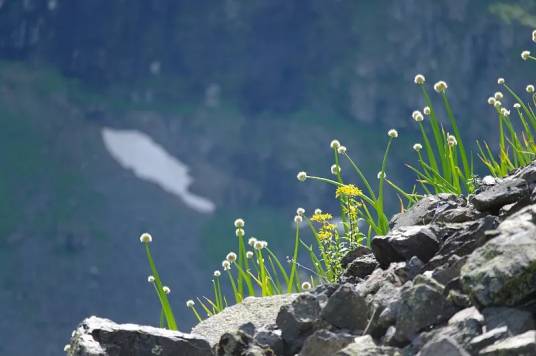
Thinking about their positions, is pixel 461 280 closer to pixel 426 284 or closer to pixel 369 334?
pixel 426 284

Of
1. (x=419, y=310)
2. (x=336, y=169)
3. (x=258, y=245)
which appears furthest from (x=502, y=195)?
(x=336, y=169)

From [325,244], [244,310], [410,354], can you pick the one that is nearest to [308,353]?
[410,354]

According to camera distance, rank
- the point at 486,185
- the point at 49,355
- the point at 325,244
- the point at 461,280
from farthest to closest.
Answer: the point at 49,355 < the point at 325,244 < the point at 486,185 < the point at 461,280

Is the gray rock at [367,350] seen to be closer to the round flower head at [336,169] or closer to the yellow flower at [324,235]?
the yellow flower at [324,235]

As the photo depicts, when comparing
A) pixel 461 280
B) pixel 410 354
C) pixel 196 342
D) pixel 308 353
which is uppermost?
pixel 461 280

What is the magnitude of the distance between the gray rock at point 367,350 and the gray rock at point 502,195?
167 centimetres

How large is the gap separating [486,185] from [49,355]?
202 meters

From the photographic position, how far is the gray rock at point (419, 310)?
179 inches

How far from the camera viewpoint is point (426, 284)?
4.69 metres

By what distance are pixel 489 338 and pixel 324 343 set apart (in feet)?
3.59

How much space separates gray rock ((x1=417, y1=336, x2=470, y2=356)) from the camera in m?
3.87

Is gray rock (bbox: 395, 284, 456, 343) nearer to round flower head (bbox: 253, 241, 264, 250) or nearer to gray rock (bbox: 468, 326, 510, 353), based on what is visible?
gray rock (bbox: 468, 326, 510, 353)

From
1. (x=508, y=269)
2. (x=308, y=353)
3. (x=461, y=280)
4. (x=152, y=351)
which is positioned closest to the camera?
(x=508, y=269)

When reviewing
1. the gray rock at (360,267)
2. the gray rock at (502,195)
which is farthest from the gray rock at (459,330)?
the gray rock at (360,267)
